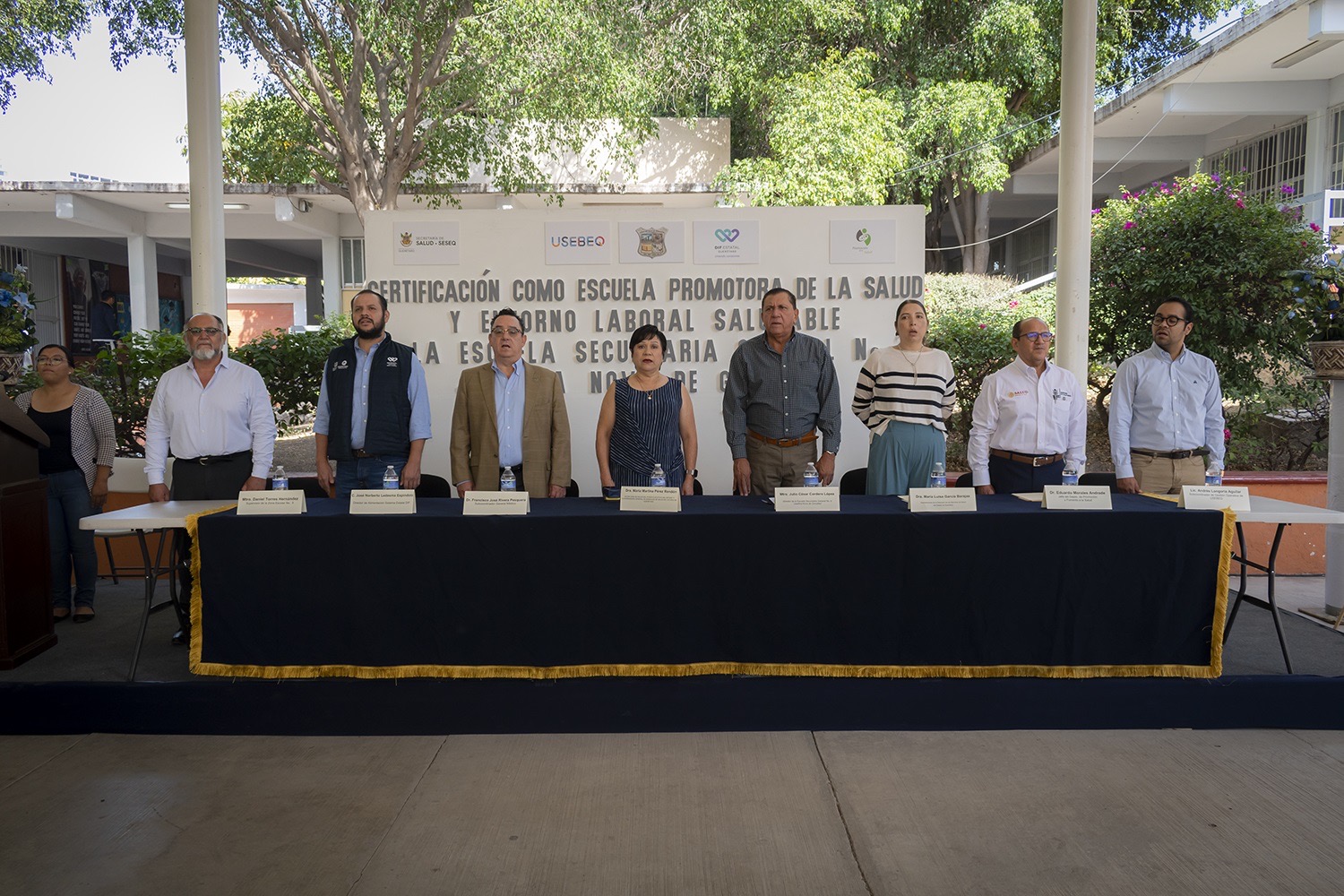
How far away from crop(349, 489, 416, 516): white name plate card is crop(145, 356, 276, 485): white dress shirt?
40.0 inches

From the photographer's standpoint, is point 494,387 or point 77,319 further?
point 77,319

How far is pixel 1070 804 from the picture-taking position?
269cm

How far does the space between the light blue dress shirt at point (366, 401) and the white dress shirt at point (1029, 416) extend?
238 cm

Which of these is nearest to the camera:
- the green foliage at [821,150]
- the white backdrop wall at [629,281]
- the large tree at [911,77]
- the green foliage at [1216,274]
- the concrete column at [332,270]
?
the white backdrop wall at [629,281]

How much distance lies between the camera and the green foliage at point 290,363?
20.4 ft

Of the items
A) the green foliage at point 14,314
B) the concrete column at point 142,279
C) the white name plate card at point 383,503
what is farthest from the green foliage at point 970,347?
the concrete column at point 142,279

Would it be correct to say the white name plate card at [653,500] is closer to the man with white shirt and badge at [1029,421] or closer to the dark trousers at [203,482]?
the man with white shirt and badge at [1029,421]

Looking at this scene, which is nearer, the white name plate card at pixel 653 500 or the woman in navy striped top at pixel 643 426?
the white name plate card at pixel 653 500

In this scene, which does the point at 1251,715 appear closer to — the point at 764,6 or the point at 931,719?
the point at 931,719

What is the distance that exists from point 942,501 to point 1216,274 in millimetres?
4536

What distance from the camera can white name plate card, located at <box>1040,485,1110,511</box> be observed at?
324 cm

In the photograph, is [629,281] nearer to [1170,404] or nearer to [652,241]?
[652,241]

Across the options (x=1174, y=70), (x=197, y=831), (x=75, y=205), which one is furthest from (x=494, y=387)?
(x=75, y=205)

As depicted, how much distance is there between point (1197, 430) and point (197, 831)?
13.3 ft
